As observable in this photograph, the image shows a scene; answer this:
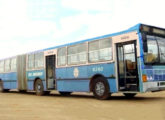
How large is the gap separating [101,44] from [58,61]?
372cm

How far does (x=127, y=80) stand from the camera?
10.4 metres

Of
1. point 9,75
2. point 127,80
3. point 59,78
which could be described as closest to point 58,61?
point 59,78

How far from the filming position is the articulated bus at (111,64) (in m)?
9.92

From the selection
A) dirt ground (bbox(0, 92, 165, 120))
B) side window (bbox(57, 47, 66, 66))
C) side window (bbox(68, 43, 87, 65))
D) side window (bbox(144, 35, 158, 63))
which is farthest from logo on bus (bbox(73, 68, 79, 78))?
side window (bbox(144, 35, 158, 63))

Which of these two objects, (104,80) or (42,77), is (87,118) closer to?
(104,80)

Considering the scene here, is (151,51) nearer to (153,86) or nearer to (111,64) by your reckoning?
(153,86)

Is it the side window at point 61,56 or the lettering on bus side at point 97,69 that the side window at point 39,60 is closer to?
the side window at point 61,56

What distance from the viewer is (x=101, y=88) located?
11.3m

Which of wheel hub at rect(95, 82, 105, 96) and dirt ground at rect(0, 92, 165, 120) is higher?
wheel hub at rect(95, 82, 105, 96)

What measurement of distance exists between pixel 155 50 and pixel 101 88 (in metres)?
2.87

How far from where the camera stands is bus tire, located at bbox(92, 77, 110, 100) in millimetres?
11023

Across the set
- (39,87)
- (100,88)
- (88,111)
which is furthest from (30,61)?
(88,111)

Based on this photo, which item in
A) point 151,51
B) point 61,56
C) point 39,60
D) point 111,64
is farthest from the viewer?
point 39,60

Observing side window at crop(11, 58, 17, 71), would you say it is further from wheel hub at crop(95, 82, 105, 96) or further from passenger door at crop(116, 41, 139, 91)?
passenger door at crop(116, 41, 139, 91)
